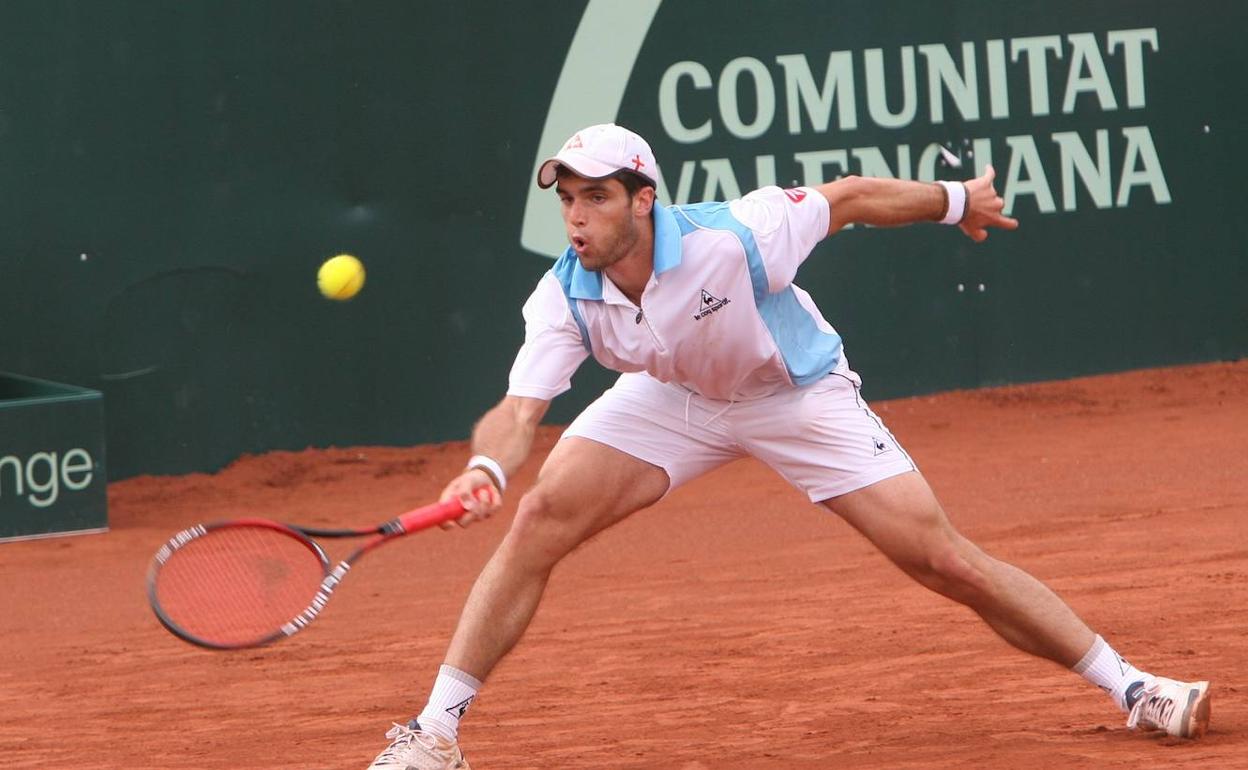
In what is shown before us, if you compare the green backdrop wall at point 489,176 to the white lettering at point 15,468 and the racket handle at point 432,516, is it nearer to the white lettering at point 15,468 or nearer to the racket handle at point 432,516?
the white lettering at point 15,468

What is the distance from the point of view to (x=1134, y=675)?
4.19m

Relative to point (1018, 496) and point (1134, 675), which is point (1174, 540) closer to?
point (1018, 496)

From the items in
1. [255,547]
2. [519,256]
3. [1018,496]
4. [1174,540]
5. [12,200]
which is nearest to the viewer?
[255,547]

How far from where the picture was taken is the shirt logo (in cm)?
402

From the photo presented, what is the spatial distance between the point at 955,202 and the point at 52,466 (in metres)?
4.56

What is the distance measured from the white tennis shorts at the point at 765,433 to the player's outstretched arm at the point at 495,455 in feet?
1.19

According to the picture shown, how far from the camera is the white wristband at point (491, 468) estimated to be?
12.1 feet

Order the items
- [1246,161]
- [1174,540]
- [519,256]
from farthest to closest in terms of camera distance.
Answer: [1246,161], [519,256], [1174,540]

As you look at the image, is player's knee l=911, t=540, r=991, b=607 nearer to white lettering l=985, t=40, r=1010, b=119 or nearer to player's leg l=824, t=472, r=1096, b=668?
player's leg l=824, t=472, r=1096, b=668

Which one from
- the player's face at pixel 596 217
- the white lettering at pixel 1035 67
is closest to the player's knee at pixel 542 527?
the player's face at pixel 596 217

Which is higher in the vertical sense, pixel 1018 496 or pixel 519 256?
pixel 519 256

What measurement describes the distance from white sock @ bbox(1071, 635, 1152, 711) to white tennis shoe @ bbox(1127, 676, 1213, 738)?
0.08 feet

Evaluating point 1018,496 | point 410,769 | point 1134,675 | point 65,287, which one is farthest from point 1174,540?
point 65,287

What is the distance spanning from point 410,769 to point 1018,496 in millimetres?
4172
